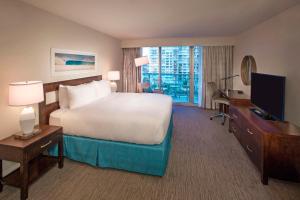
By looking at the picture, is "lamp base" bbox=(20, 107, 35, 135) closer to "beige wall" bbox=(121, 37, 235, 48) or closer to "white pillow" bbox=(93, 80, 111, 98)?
"white pillow" bbox=(93, 80, 111, 98)

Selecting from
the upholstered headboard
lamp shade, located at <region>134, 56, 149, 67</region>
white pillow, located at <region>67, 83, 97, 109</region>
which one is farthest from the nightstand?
lamp shade, located at <region>134, 56, 149, 67</region>

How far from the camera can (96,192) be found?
2125 mm

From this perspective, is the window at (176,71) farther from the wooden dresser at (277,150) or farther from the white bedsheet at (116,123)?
the wooden dresser at (277,150)

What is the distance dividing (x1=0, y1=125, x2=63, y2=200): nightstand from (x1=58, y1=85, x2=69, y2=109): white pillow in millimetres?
705

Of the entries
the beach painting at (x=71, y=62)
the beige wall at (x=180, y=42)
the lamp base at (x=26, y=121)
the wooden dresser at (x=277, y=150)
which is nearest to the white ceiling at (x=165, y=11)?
the beach painting at (x=71, y=62)

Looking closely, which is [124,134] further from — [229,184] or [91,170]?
[229,184]

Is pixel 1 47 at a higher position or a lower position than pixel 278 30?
lower

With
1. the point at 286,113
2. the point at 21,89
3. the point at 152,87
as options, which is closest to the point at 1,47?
the point at 21,89

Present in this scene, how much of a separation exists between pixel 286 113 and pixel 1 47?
417 cm

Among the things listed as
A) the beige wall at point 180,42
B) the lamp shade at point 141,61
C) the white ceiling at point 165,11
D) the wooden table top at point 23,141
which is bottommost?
the wooden table top at point 23,141

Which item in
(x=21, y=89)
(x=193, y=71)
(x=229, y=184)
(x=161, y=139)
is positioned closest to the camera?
(x=21, y=89)

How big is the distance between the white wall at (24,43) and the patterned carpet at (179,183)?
0.99 metres

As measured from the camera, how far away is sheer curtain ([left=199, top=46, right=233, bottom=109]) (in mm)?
5754

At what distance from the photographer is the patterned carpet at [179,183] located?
2.06 metres
